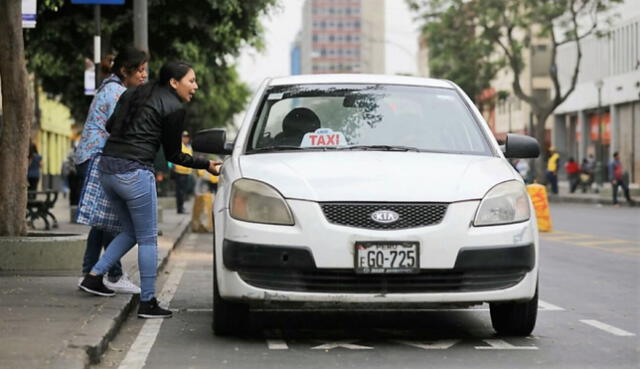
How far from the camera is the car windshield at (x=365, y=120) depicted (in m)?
8.24

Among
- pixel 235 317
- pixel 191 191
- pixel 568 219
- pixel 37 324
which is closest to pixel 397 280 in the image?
pixel 235 317

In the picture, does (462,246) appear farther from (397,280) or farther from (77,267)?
(77,267)

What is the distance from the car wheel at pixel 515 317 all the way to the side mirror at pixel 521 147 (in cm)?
111

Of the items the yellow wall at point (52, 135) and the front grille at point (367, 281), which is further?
the yellow wall at point (52, 135)

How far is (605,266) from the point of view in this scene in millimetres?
14586

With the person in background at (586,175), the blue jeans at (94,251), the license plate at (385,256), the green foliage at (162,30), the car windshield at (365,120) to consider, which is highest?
the green foliage at (162,30)

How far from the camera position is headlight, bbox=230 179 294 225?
7277mm

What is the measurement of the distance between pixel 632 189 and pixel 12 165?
132ft

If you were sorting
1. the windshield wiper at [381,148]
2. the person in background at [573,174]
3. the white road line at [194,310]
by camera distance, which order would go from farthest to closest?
1. the person in background at [573,174]
2. the white road line at [194,310]
3. the windshield wiper at [381,148]

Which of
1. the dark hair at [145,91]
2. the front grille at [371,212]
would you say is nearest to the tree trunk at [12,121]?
the dark hair at [145,91]

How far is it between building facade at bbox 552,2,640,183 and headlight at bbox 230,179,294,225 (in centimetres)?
4865

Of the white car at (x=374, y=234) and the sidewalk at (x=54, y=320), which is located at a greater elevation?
the white car at (x=374, y=234)

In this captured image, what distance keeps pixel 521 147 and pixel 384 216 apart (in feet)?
5.60

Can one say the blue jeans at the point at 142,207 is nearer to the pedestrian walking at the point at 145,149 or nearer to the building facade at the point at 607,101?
the pedestrian walking at the point at 145,149
